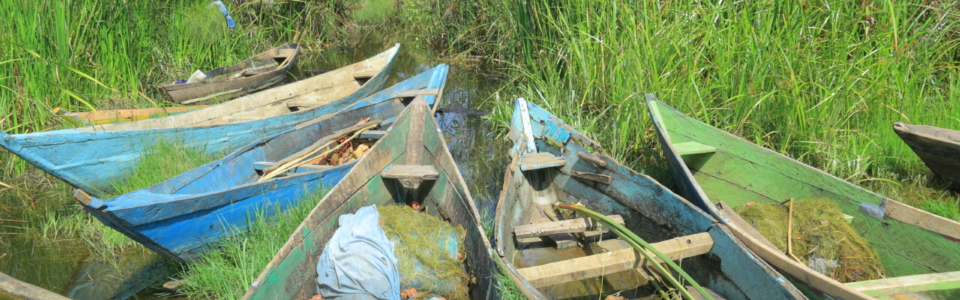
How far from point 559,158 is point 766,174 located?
146 centimetres

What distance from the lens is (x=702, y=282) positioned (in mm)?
3291

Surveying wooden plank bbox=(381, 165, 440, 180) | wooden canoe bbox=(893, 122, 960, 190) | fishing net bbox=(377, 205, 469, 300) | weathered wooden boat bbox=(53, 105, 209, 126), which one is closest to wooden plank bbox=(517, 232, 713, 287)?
fishing net bbox=(377, 205, 469, 300)

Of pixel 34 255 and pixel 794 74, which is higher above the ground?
pixel 794 74

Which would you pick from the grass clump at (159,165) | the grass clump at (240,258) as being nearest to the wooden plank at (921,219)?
the grass clump at (240,258)

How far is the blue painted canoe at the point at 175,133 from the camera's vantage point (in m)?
3.82

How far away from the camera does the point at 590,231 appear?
3.90 meters

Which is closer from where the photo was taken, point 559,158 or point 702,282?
point 702,282

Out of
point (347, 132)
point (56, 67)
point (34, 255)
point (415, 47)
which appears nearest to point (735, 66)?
point (347, 132)

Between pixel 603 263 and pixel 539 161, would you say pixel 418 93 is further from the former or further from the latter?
pixel 603 263

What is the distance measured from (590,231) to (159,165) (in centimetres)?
→ 333

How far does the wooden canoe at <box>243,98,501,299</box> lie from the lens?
2961 millimetres

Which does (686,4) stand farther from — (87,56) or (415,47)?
(415,47)

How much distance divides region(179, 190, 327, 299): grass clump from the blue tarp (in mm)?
527

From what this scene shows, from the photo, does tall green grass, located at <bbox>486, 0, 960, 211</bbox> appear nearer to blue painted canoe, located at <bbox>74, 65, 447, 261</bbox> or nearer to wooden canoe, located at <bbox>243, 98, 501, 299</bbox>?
wooden canoe, located at <bbox>243, 98, 501, 299</bbox>
